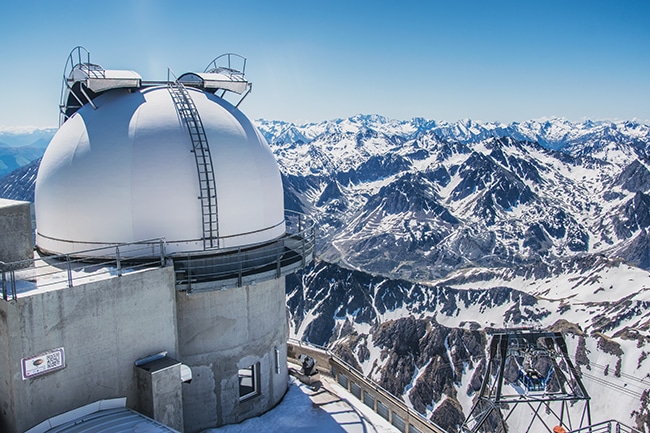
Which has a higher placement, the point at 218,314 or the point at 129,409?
the point at 218,314

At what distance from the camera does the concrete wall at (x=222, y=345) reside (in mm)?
18000

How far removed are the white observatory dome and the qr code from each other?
4392 mm

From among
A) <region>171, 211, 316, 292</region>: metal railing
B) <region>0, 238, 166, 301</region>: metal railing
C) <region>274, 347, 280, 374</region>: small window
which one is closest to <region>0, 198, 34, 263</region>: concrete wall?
<region>0, 238, 166, 301</region>: metal railing

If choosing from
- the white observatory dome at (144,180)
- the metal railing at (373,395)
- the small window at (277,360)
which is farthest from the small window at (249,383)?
the white observatory dome at (144,180)

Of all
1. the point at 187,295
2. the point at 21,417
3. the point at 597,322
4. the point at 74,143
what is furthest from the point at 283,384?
the point at 597,322

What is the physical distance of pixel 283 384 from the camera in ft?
71.3

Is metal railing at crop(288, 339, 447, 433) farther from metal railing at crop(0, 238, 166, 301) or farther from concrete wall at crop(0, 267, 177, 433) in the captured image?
metal railing at crop(0, 238, 166, 301)

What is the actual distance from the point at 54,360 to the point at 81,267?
3.51m

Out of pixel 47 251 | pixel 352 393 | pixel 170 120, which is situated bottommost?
pixel 352 393

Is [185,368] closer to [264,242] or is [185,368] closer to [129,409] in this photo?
[129,409]

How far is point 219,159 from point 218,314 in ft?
17.8

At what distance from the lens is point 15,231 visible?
15.8 meters

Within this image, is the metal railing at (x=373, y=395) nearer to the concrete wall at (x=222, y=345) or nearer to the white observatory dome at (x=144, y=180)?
the concrete wall at (x=222, y=345)

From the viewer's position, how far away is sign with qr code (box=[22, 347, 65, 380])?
13.4 metres
